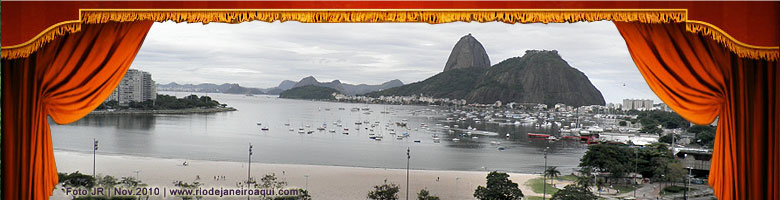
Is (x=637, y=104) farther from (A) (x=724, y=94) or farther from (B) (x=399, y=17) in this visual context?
(B) (x=399, y=17)

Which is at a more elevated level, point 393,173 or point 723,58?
point 723,58

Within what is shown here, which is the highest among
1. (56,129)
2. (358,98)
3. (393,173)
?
(358,98)

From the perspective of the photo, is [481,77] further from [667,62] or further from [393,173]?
[667,62]

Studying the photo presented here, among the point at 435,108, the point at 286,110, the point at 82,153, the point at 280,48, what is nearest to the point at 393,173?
the point at 435,108

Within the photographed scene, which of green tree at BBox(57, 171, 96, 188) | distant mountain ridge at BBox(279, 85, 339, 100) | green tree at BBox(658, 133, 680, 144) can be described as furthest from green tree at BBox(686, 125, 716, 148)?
green tree at BBox(57, 171, 96, 188)

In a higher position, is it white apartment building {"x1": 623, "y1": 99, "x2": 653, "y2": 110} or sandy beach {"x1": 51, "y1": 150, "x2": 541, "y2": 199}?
white apartment building {"x1": 623, "y1": 99, "x2": 653, "y2": 110}

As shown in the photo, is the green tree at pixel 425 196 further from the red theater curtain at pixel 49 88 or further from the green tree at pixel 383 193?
the red theater curtain at pixel 49 88

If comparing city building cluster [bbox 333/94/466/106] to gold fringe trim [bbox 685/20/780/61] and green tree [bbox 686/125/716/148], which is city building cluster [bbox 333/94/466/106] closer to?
green tree [bbox 686/125/716/148]
